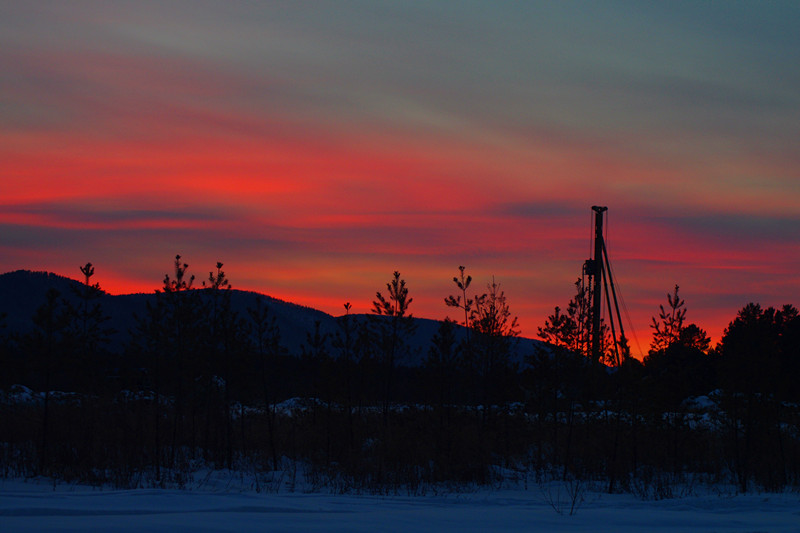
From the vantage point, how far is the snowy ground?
1116 centimetres

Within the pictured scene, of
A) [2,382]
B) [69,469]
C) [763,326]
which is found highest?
[763,326]

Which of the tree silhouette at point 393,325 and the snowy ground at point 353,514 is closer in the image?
the snowy ground at point 353,514

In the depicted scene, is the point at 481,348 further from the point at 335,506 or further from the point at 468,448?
the point at 335,506

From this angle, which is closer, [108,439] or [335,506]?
[335,506]

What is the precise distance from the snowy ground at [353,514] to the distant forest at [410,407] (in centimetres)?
419

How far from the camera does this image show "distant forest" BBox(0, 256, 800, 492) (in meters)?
23.0

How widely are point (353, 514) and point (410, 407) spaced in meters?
13.9

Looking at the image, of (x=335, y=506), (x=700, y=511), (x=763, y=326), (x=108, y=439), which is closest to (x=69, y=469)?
(x=108, y=439)

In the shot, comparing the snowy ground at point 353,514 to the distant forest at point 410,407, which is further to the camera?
the distant forest at point 410,407

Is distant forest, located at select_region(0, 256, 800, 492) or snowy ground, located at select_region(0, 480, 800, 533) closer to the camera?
snowy ground, located at select_region(0, 480, 800, 533)

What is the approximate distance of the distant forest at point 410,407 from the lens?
2303 cm

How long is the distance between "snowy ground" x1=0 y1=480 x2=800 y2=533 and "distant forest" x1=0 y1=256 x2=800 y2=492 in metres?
4.19

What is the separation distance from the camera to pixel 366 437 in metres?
27.7

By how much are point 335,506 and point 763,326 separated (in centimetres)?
1471
